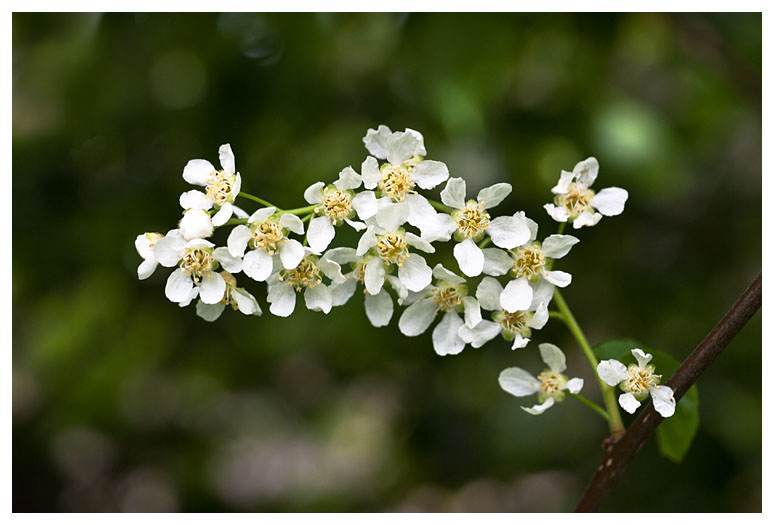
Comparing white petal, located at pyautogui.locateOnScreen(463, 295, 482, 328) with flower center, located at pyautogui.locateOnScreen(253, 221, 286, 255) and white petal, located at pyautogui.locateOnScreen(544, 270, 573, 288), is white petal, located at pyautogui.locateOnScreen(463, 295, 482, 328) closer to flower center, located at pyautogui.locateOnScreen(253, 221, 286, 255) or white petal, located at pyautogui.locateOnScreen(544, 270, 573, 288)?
white petal, located at pyautogui.locateOnScreen(544, 270, 573, 288)

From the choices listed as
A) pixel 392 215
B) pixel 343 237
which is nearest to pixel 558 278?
pixel 392 215

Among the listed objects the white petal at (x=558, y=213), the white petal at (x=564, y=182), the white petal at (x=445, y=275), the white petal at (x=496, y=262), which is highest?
the white petal at (x=564, y=182)

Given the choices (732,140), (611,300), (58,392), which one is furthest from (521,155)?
(58,392)

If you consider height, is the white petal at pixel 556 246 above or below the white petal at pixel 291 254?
above

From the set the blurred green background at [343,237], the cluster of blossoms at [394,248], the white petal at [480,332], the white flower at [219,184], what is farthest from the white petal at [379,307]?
the blurred green background at [343,237]

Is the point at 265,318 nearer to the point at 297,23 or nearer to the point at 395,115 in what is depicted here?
the point at 395,115

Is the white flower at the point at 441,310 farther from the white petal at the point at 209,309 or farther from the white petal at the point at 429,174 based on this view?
the white petal at the point at 209,309

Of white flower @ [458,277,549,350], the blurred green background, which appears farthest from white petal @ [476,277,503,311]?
the blurred green background
